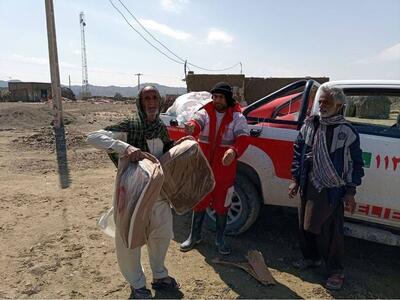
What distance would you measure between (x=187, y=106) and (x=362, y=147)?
7.15ft

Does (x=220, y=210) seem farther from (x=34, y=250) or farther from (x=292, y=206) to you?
(x=34, y=250)

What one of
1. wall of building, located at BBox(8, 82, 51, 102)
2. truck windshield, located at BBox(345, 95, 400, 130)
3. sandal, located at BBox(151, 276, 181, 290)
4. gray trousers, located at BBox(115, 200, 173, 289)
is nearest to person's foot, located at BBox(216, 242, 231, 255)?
sandal, located at BBox(151, 276, 181, 290)

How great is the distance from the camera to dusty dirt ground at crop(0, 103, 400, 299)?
3.29 m

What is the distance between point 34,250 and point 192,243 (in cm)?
163

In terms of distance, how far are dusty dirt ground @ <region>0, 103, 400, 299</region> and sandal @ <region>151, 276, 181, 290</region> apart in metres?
0.08

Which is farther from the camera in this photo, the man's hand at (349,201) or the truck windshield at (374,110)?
the truck windshield at (374,110)

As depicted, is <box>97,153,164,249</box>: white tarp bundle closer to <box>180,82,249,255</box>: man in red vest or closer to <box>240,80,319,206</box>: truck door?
<box>180,82,249,255</box>: man in red vest

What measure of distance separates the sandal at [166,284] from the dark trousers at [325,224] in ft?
4.04

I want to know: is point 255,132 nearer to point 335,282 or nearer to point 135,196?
point 335,282

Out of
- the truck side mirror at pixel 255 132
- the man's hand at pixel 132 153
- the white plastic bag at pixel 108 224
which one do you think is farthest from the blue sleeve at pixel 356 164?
the white plastic bag at pixel 108 224

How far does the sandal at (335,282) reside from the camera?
3319 mm

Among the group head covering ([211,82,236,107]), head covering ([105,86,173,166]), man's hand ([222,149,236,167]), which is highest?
head covering ([211,82,236,107])

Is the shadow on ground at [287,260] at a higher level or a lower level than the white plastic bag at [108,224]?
lower

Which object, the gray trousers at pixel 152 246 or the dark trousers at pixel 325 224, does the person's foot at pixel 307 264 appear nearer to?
the dark trousers at pixel 325 224
